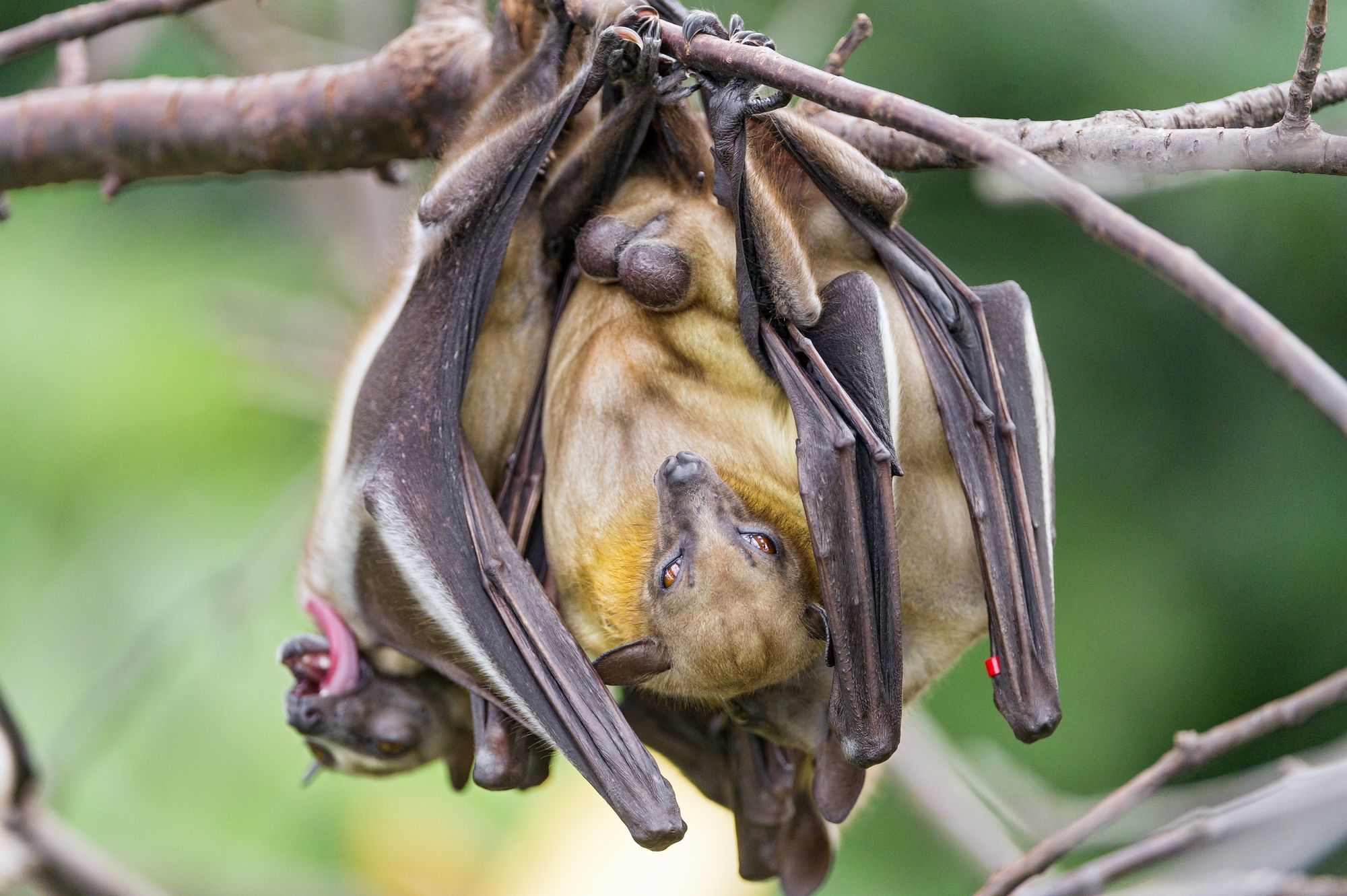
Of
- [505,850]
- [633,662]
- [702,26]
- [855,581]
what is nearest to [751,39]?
[702,26]

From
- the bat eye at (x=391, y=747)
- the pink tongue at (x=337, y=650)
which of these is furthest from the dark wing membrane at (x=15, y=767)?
the bat eye at (x=391, y=747)

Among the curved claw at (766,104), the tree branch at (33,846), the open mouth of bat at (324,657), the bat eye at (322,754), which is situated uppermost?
the curved claw at (766,104)

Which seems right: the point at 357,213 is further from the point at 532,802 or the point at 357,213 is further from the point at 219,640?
the point at 532,802

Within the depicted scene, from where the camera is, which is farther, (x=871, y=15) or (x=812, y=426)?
(x=871, y=15)

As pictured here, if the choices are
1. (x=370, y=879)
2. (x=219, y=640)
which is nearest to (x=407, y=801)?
(x=370, y=879)

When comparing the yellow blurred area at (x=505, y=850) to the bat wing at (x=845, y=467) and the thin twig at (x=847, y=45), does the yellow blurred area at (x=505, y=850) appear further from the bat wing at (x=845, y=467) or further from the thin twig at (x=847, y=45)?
the thin twig at (x=847, y=45)

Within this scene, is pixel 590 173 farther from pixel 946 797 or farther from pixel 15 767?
pixel 946 797
